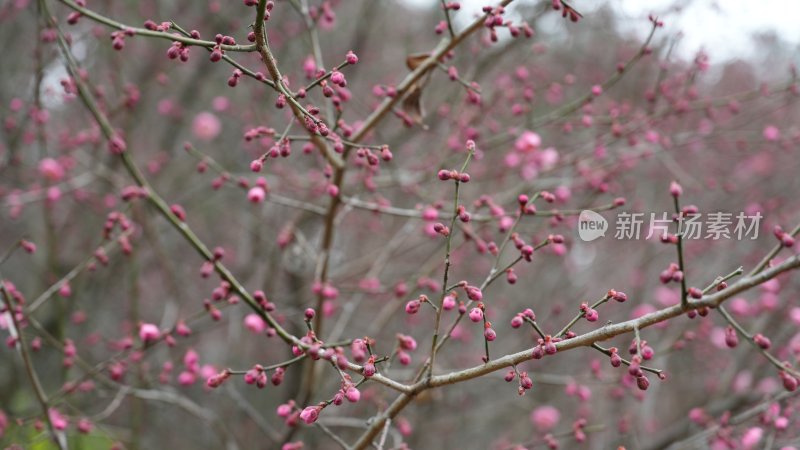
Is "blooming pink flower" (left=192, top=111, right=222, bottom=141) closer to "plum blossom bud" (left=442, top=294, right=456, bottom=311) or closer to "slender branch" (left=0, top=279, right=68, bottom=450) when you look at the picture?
"slender branch" (left=0, top=279, right=68, bottom=450)

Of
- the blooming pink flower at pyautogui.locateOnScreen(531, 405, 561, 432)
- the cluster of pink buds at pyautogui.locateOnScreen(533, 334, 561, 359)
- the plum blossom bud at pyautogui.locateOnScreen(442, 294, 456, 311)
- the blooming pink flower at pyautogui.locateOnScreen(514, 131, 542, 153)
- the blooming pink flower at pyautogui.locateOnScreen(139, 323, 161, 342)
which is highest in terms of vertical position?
the blooming pink flower at pyautogui.locateOnScreen(514, 131, 542, 153)

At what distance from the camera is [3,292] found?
2.07 m

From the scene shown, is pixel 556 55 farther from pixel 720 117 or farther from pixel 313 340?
pixel 313 340

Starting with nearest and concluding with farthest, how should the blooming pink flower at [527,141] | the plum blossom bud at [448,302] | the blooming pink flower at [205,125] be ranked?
the plum blossom bud at [448,302], the blooming pink flower at [527,141], the blooming pink flower at [205,125]

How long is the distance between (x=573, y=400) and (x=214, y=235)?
4059mm

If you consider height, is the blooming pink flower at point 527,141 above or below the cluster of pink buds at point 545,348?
above

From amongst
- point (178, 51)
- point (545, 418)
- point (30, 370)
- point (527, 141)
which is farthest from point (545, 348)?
point (545, 418)

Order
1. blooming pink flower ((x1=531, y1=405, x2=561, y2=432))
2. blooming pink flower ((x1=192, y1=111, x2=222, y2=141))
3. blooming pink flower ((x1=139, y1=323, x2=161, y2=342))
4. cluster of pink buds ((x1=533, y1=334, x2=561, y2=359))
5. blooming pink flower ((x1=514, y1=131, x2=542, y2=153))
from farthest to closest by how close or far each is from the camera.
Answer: blooming pink flower ((x1=192, y1=111, x2=222, y2=141))
blooming pink flower ((x1=531, y1=405, x2=561, y2=432))
blooming pink flower ((x1=514, y1=131, x2=542, y2=153))
blooming pink flower ((x1=139, y1=323, x2=161, y2=342))
cluster of pink buds ((x1=533, y1=334, x2=561, y2=359))

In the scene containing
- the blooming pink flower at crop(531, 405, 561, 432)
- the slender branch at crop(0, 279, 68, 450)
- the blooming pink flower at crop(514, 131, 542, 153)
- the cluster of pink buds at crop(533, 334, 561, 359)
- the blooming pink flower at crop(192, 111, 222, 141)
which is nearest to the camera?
the cluster of pink buds at crop(533, 334, 561, 359)

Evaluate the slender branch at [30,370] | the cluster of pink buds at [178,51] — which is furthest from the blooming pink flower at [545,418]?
the cluster of pink buds at [178,51]

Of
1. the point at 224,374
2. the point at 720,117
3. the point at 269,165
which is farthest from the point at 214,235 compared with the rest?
the point at 224,374

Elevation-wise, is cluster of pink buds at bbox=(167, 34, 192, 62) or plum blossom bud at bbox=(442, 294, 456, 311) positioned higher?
cluster of pink buds at bbox=(167, 34, 192, 62)

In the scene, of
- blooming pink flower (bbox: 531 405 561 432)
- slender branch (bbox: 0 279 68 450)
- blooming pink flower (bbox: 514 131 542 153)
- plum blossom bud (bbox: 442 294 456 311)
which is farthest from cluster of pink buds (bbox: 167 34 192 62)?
blooming pink flower (bbox: 531 405 561 432)

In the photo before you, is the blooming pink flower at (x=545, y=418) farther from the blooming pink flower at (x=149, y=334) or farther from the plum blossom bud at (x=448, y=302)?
the plum blossom bud at (x=448, y=302)
